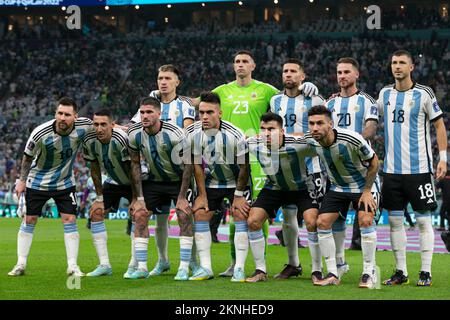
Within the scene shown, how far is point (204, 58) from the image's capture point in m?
40.5

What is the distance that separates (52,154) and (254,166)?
2.41m

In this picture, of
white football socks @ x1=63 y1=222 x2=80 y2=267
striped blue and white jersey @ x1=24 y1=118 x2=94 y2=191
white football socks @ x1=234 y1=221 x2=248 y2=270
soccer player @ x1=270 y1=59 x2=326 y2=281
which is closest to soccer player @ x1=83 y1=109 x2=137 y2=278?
striped blue and white jersey @ x1=24 y1=118 x2=94 y2=191

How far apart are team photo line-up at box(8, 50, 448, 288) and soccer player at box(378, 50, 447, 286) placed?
0.01 m

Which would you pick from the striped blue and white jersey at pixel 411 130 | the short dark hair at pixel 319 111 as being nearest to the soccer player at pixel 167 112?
the short dark hair at pixel 319 111

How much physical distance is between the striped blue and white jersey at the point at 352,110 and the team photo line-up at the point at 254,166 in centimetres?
1

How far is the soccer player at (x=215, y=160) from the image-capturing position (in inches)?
371

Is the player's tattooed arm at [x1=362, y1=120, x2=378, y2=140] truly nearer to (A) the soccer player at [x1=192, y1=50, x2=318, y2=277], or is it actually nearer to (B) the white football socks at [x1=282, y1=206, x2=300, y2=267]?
(B) the white football socks at [x1=282, y1=206, x2=300, y2=267]

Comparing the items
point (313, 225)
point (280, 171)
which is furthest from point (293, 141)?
point (313, 225)

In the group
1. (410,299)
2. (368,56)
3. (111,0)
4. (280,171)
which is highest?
(111,0)

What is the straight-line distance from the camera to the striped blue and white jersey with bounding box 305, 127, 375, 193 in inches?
343
